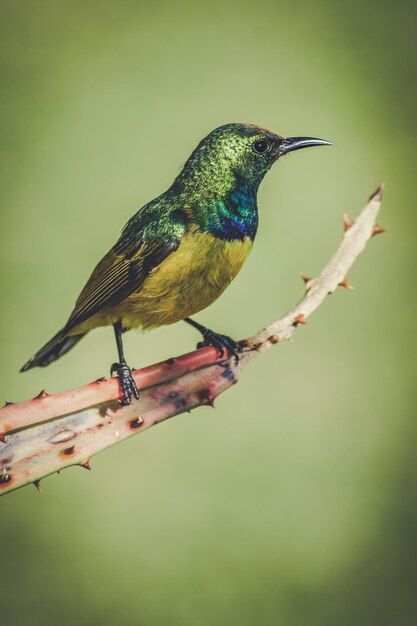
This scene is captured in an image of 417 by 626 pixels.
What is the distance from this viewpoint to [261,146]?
2.26 metres

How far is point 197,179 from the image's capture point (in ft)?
7.64

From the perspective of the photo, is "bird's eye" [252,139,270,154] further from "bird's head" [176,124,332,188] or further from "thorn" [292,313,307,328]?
"thorn" [292,313,307,328]

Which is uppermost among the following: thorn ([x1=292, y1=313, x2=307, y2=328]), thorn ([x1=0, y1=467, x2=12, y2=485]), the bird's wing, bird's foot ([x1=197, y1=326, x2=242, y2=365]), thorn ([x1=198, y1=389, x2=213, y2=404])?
the bird's wing

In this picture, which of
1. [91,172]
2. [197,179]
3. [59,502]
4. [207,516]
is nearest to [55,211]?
[91,172]

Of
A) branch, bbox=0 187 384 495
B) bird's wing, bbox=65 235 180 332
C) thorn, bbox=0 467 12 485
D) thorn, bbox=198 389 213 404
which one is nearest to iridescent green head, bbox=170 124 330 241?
bird's wing, bbox=65 235 180 332

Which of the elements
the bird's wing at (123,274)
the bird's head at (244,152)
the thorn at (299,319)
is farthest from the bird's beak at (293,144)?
the thorn at (299,319)

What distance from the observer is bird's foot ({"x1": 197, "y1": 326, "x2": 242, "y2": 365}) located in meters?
2.12

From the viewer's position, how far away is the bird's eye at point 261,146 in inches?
88.9

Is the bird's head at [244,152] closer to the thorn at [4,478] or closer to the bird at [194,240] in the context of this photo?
the bird at [194,240]

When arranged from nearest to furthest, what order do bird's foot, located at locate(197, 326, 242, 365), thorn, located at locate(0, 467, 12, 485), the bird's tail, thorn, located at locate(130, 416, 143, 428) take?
1. thorn, located at locate(0, 467, 12, 485)
2. thorn, located at locate(130, 416, 143, 428)
3. bird's foot, located at locate(197, 326, 242, 365)
4. the bird's tail

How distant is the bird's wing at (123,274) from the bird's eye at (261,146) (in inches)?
15.5

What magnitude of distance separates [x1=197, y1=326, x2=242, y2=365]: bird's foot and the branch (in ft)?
0.19

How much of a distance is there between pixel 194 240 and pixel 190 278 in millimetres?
126

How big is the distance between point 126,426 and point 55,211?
324 cm
